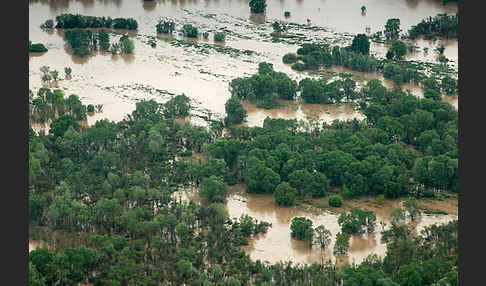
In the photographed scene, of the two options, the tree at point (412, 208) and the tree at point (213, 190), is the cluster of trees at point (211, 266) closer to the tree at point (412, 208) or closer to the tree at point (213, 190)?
the tree at point (412, 208)

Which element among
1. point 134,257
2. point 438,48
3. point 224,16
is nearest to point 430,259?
point 134,257

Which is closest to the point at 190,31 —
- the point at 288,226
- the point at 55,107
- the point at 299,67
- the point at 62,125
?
the point at 299,67

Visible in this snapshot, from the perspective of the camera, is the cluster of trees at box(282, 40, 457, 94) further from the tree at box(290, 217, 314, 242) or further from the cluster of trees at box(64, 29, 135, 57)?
the tree at box(290, 217, 314, 242)

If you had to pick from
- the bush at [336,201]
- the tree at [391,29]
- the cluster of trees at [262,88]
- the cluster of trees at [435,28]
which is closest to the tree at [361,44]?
the tree at [391,29]

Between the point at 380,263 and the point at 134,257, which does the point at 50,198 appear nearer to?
the point at 134,257

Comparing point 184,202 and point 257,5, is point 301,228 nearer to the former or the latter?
point 184,202

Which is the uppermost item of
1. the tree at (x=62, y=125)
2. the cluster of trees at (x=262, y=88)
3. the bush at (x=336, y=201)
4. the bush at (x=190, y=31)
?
the bush at (x=190, y=31)
